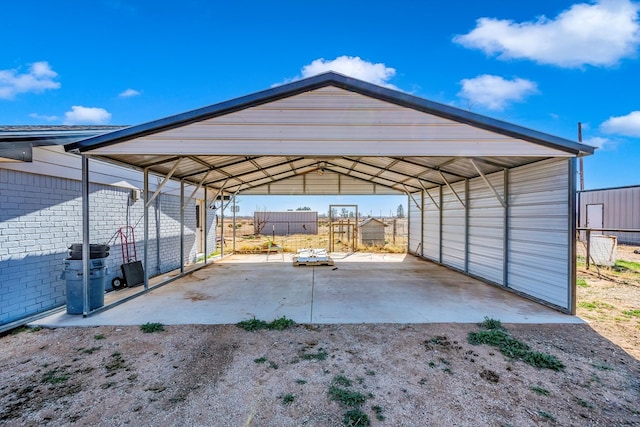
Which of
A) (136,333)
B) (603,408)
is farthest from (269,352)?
(603,408)

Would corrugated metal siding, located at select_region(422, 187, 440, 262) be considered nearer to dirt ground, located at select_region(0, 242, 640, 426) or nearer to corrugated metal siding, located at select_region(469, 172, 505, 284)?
corrugated metal siding, located at select_region(469, 172, 505, 284)

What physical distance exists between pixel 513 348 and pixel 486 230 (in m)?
4.22

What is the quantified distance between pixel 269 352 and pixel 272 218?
21469 millimetres

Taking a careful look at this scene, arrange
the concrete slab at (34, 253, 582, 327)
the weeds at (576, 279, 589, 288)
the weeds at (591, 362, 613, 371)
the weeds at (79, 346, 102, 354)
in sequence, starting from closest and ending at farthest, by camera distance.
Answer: the weeds at (591, 362, 613, 371) < the weeds at (79, 346, 102, 354) < the concrete slab at (34, 253, 582, 327) < the weeds at (576, 279, 589, 288)

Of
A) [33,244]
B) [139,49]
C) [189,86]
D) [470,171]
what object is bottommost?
[33,244]

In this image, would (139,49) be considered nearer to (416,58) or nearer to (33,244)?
(33,244)

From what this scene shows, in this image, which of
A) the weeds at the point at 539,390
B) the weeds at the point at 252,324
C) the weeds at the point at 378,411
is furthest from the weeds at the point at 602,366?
the weeds at the point at 252,324

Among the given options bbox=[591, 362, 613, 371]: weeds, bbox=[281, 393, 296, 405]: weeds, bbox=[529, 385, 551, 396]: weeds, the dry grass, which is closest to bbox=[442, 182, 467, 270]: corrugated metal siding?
the dry grass

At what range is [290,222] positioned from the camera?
955 inches

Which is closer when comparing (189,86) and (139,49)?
(139,49)

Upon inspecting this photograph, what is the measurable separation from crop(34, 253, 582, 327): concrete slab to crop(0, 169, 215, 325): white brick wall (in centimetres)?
48

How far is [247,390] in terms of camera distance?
2639mm

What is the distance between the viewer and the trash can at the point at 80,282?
442cm

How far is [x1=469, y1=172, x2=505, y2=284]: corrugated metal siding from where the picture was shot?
6.58 meters
